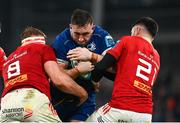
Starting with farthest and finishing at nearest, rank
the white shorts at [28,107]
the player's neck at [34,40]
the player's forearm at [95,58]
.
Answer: the player's forearm at [95,58]
the player's neck at [34,40]
the white shorts at [28,107]

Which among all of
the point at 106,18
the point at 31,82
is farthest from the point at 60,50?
the point at 106,18

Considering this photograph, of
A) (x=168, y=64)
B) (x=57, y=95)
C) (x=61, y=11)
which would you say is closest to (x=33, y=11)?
(x=61, y=11)

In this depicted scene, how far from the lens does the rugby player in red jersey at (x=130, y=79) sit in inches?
363

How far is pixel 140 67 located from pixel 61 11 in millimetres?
12894

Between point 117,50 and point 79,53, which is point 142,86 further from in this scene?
point 79,53

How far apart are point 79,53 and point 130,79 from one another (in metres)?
0.76

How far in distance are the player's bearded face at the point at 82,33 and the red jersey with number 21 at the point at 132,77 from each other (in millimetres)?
593

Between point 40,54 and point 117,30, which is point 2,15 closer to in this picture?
point 117,30

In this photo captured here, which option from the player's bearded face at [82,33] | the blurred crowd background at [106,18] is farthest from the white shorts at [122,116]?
the blurred crowd background at [106,18]

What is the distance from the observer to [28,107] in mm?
9047

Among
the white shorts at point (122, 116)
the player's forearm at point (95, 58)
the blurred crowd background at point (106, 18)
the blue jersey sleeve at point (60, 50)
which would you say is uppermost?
the blurred crowd background at point (106, 18)

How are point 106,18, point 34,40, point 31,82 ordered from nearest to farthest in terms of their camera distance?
1. point 31,82
2. point 34,40
3. point 106,18

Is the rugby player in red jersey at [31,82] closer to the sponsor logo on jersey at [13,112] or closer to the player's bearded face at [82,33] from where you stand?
the sponsor logo on jersey at [13,112]

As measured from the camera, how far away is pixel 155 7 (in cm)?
2141
